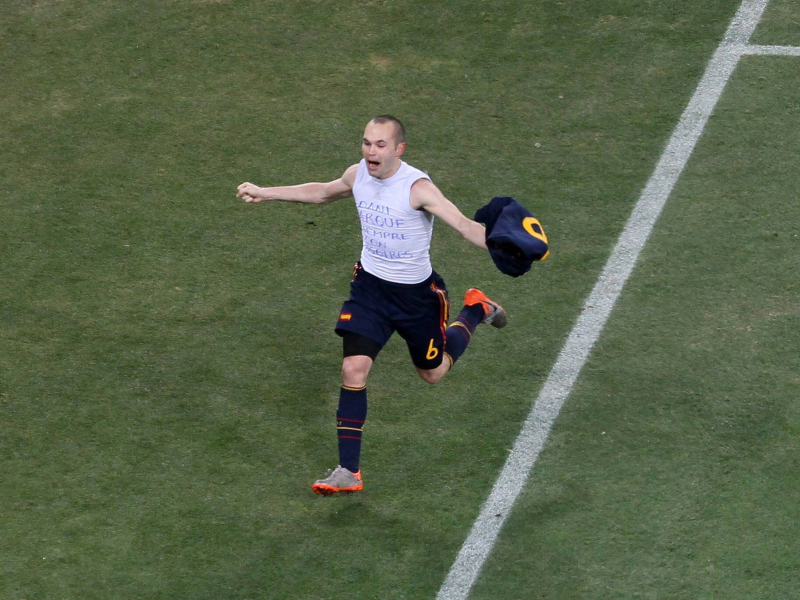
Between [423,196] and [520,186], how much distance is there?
273 centimetres

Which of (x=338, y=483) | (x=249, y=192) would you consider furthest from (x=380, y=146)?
(x=338, y=483)

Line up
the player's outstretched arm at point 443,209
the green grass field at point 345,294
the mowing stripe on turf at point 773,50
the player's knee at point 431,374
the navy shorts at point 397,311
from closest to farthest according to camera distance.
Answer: the player's outstretched arm at point 443,209 < the green grass field at point 345,294 < the navy shorts at point 397,311 < the player's knee at point 431,374 < the mowing stripe on turf at point 773,50

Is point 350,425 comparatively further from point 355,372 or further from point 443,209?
point 443,209

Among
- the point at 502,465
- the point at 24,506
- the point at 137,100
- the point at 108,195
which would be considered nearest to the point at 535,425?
the point at 502,465

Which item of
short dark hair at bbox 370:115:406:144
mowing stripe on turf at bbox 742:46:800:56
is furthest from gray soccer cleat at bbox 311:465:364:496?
mowing stripe on turf at bbox 742:46:800:56

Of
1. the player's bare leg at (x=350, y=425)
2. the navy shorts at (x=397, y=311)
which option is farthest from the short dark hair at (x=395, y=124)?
the player's bare leg at (x=350, y=425)

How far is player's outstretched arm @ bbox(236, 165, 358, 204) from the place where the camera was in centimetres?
714

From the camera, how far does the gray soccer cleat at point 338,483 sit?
6.73 meters

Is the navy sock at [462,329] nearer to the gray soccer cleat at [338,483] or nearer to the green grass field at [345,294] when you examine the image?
the green grass field at [345,294]

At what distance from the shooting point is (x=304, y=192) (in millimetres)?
7281

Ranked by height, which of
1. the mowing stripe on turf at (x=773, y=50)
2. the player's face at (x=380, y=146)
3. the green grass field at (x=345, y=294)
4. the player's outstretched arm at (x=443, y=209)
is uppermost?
the player's face at (x=380, y=146)

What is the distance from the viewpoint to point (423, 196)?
6723 millimetres

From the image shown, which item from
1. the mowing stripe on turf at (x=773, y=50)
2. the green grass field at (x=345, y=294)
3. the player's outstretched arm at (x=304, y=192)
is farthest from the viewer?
the mowing stripe on turf at (x=773, y=50)

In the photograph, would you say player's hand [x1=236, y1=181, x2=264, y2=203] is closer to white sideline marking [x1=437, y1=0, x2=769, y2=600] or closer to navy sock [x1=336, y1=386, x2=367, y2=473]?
navy sock [x1=336, y1=386, x2=367, y2=473]
